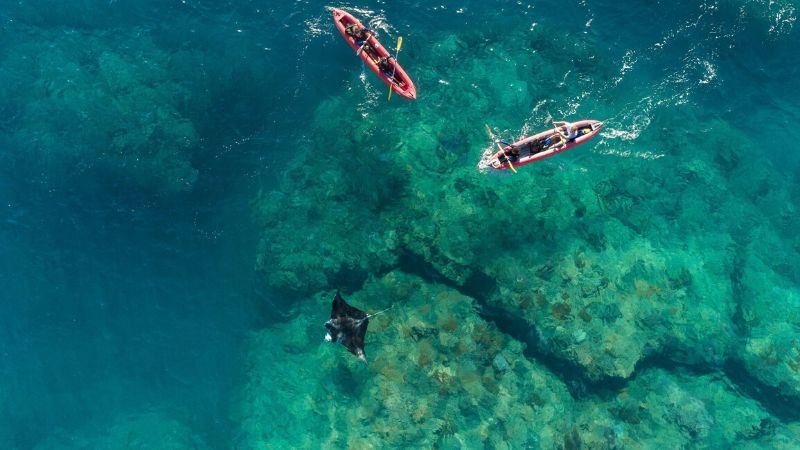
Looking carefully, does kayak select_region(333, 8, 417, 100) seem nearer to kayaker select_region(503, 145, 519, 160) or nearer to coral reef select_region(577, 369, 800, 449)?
kayaker select_region(503, 145, 519, 160)

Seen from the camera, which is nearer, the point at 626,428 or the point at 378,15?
the point at 626,428

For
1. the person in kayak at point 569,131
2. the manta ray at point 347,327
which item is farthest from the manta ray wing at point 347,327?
the person in kayak at point 569,131

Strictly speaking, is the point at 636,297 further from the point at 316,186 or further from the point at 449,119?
the point at 316,186

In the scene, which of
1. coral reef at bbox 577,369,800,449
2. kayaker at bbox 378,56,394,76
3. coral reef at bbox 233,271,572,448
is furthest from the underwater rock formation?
kayaker at bbox 378,56,394,76

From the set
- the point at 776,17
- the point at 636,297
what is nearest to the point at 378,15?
the point at 636,297

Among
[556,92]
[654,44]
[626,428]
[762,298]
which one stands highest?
[654,44]

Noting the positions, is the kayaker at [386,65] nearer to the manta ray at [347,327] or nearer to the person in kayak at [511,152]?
the person in kayak at [511,152]

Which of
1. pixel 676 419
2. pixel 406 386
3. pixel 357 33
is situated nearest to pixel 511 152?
pixel 357 33
